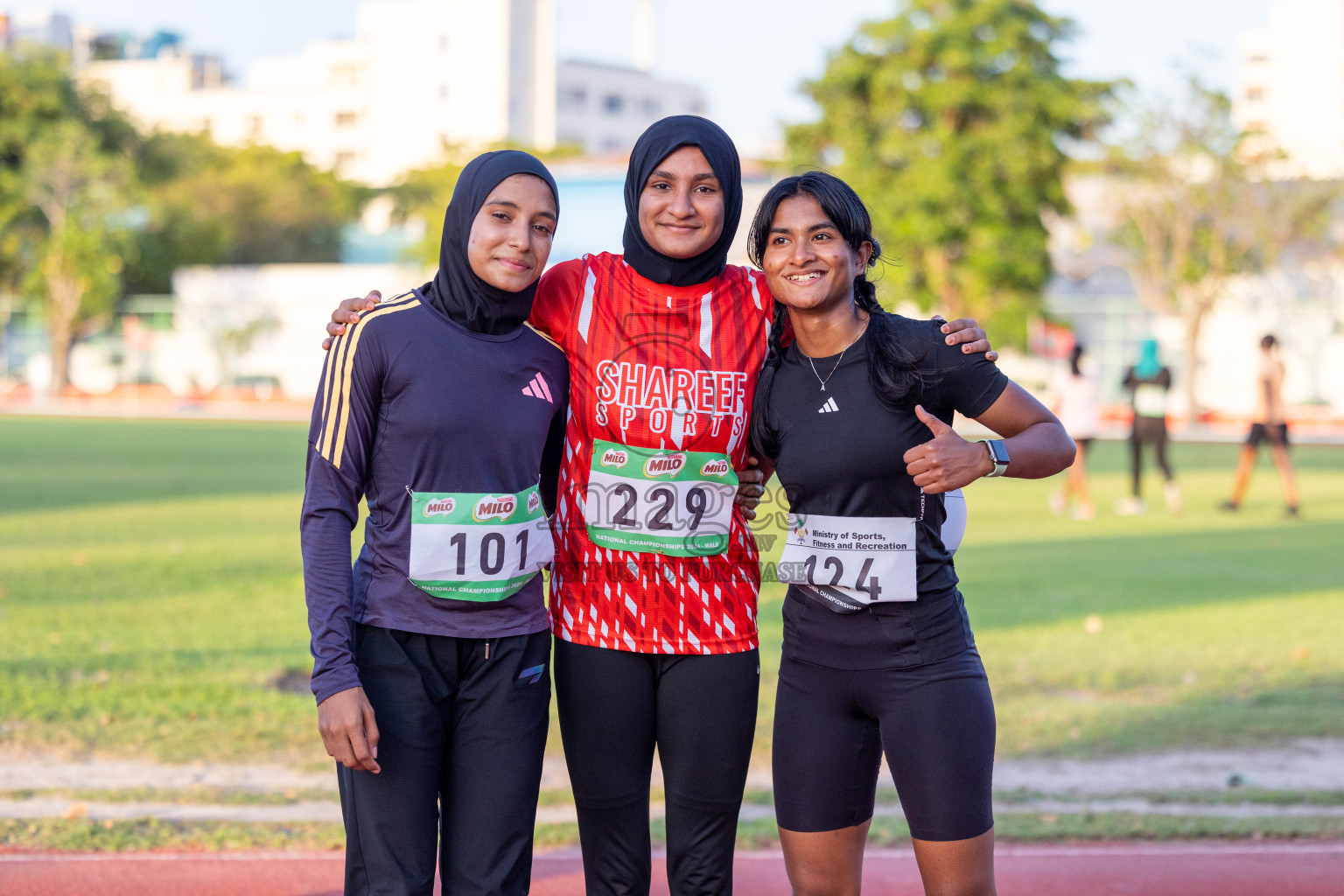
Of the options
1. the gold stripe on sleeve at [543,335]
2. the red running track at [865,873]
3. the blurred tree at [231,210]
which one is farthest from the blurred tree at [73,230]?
the gold stripe on sleeve at [543,335]

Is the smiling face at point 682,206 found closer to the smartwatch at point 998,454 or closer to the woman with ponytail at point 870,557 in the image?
the woman with ponytail at point 870,557

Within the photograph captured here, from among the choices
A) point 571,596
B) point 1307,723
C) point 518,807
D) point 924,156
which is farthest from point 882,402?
point 924,156

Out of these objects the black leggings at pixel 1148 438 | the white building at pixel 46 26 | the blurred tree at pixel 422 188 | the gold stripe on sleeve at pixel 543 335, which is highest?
the white building at pixel 46 26

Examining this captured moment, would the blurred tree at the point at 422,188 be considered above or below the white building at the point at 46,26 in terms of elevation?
below

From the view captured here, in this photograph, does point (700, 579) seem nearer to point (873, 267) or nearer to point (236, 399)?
Result: point (873, 267)

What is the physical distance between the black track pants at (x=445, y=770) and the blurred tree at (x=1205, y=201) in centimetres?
3885

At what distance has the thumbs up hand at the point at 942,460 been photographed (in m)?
3.03

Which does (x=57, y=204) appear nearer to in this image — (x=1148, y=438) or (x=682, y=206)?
(x=1148, y=438)

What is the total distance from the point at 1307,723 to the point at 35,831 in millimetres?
5767

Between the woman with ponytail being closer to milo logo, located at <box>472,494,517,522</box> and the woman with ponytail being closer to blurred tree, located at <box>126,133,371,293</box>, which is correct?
milo logo, located at <box>472,494,517,522</box>

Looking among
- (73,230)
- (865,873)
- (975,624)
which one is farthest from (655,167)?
(73,230)

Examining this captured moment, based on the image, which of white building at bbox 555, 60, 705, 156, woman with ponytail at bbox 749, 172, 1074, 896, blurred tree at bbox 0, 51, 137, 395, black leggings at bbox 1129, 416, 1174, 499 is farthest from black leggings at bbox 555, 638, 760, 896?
white building at bbox 555, 60, 705, 156

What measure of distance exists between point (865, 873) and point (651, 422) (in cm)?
226

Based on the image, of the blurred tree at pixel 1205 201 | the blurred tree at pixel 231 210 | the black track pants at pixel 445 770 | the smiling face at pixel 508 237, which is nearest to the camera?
the black track pants at pixel 445 770
